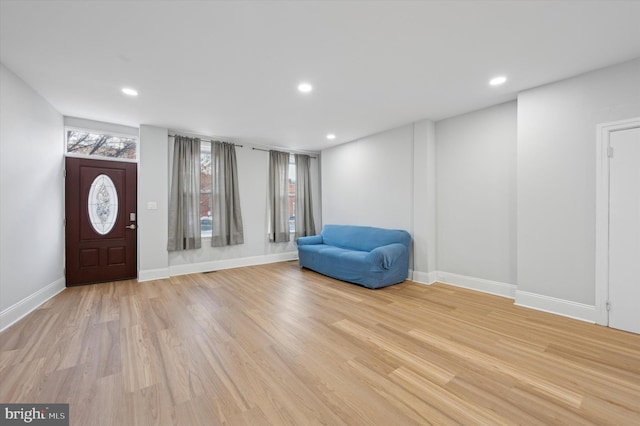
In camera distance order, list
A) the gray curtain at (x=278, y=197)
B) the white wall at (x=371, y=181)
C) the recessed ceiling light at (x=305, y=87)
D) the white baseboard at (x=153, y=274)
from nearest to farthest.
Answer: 1. the recessed ceiling light at (x=305, y=87)
2. the white baseboard at (x=153, y=274)
3. the white wall at (x=371, y=181)
4. the gray curtain at (x=278, y=197)

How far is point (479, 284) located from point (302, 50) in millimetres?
3923

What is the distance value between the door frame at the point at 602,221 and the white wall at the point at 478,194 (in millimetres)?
822

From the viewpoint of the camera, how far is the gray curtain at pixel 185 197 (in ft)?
15.7

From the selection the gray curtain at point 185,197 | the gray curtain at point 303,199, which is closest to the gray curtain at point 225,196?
the gray curtain at point 185,197

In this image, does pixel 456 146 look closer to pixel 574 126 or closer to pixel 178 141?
pixel 574 126

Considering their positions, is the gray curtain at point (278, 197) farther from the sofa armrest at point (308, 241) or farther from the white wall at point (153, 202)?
the white wall at point (153, 202)

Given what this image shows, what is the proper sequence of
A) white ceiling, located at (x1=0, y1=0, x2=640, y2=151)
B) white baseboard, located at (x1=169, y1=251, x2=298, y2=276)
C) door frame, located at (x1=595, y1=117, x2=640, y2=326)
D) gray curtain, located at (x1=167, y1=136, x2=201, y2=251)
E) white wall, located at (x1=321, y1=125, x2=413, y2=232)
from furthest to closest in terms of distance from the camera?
white baseboard, located at (x1=169, y1=251, x2=298, y2=276) < gray curtain, located at (x1=167, y1=136, x2=201, y2=251) < white wall, located at (x1=321, y1=125, x2=413, y2=232) < door frame, located at (x1=595, y1=117, x2=640, y2=326) < white ceiling, located at (x1=0, y1=0, x2=640, y2=151)

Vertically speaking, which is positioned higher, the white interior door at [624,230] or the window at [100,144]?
the window at [100,144]

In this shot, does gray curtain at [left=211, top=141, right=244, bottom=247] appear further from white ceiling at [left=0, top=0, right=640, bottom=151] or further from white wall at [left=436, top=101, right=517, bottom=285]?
white wall at [left=436, top=101, right=517, bottom=285]

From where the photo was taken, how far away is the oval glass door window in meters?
4.34

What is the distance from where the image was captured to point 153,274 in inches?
178

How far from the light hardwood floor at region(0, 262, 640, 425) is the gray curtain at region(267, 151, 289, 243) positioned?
2.78 meters

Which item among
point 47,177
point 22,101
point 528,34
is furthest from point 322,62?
point 47,177

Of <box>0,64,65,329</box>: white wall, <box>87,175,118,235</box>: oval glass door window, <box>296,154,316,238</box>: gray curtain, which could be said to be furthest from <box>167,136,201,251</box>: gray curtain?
<box>296,154,316,238</box>: gray curtain
